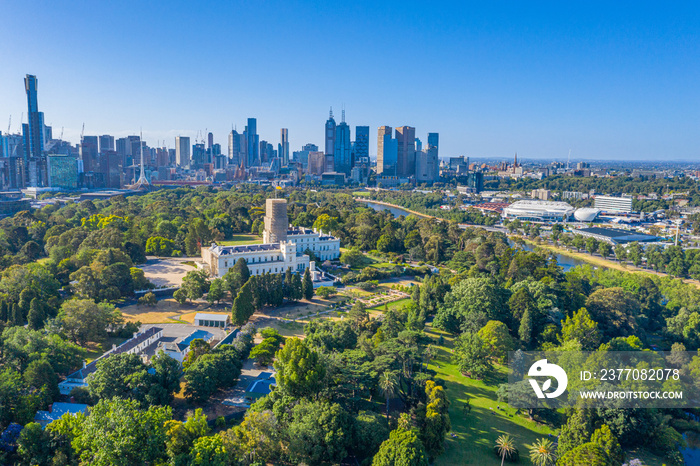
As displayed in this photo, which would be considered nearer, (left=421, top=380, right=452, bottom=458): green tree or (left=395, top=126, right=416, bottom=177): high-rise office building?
(left=421, top=380, right=452, bottom=458): green tree

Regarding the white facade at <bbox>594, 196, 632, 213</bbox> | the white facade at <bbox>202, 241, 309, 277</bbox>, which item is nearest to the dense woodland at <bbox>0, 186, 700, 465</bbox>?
the white facade at <bbox>202, 241, 309, 277</bbox>

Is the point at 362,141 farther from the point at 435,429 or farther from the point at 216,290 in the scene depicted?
the point at 435,429

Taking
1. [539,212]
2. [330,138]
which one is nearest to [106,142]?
[330,138]

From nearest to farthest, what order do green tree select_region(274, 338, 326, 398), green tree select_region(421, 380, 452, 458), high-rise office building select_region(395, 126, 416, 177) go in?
green tree select_region(421, 380, 452, 458), green tree select_region(274, 338, 326, 398), high-rise office building select_region(395, 126, 416, 177)

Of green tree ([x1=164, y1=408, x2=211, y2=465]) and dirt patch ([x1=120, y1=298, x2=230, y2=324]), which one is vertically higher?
green tree ([x1=164, y1=408, x2=211, y2=465])

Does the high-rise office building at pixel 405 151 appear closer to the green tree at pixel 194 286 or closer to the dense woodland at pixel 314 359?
the dense woodland at pixel 314 359

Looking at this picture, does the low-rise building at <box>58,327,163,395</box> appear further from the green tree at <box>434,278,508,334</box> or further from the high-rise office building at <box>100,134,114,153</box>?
the high-rise office building at <box>100,134,114,153</box>

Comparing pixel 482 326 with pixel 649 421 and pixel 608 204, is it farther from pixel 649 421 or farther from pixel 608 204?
pixel 608 204

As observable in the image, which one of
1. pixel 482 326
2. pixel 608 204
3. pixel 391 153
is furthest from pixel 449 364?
pixel 391 153
